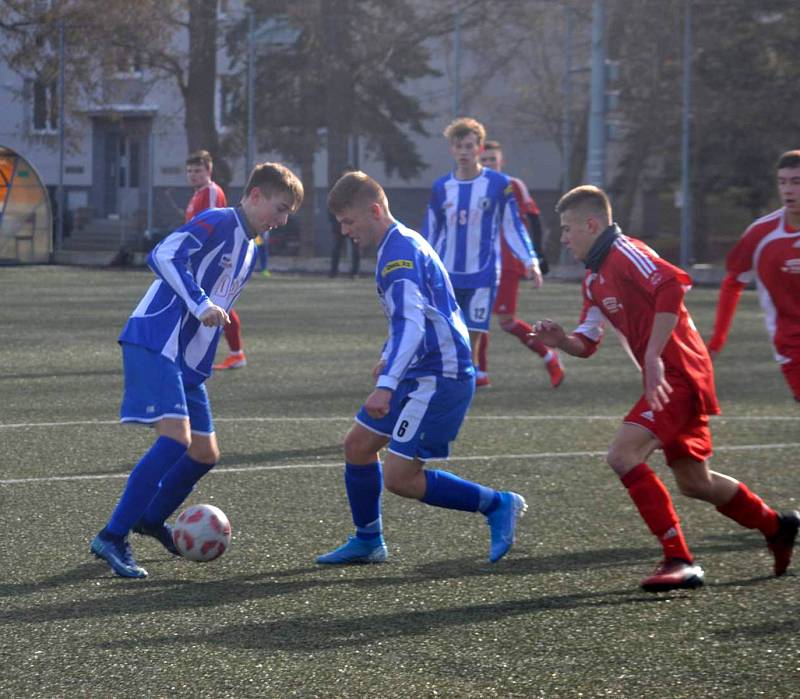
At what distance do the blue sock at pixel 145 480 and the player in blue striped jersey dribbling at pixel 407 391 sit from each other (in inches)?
26.4

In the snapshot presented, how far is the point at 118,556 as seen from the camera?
572 cm

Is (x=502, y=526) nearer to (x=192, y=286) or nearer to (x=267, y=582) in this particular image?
(x=267, y=582)

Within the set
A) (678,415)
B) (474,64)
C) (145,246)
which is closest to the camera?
(678,415)

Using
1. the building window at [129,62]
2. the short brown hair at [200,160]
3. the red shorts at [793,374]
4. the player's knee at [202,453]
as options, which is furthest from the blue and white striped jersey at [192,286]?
the building window at [129,62]

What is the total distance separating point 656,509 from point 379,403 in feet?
3.42

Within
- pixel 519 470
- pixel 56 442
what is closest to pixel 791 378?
pixel 519 470

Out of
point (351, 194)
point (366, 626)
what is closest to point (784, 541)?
point (366, 626)

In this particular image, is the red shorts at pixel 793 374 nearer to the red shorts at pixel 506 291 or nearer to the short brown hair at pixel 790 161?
the short brown hair at pixel 790 161

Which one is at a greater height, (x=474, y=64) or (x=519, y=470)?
(x=474, y=64)

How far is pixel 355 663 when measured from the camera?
4551 mm

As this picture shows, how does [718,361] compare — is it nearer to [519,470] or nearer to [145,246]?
[519,470]

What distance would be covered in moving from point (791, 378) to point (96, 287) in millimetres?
19027

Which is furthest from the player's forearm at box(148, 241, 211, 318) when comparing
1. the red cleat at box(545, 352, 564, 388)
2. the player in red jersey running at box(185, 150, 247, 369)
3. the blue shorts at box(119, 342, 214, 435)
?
the player in red jersey running at box(185, 150, 247, 369)

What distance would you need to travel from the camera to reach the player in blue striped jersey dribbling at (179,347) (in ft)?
19.0
